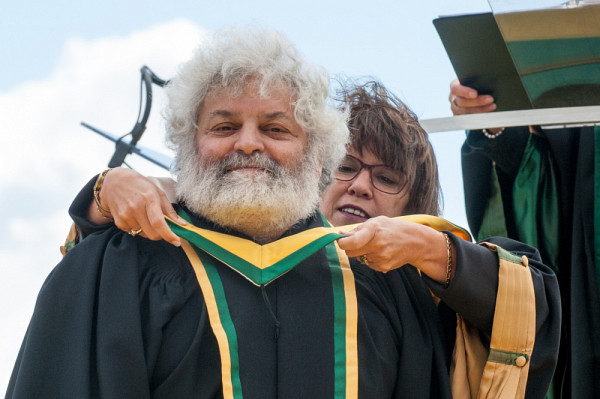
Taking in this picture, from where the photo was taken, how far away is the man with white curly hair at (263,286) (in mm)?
2625

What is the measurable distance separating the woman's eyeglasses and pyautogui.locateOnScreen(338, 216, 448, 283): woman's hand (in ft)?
3.22

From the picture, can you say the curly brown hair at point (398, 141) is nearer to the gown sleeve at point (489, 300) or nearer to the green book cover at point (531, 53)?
the green book cover at point (531, 53)

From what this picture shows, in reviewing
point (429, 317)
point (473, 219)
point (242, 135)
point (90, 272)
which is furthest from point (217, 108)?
point (473, 219)

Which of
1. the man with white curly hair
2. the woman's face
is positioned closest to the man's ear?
the man with white curly hair

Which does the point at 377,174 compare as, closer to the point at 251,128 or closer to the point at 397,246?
the point at 251,128

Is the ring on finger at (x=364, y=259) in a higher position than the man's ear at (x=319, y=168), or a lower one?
lower

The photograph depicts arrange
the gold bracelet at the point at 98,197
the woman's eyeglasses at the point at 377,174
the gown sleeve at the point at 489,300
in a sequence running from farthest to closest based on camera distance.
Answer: the woman's eyeglasses at the point at 377,174 → the gold bracelet at the point at 98,197 → the gown sleeve at the point at 489,300

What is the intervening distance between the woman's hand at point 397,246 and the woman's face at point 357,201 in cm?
88

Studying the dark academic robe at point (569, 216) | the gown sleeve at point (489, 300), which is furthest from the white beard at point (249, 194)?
the dark academic robe at point (569, 216)

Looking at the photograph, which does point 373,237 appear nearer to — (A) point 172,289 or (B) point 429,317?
(B) point 429,317

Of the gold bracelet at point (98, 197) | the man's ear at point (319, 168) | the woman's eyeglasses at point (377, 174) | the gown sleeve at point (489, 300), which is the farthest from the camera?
the woman's eyeglasses at point (377, 174)

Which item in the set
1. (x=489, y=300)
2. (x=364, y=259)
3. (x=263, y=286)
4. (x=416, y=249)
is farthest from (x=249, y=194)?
(x=489, y=300)

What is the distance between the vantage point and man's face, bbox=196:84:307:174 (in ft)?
9.93

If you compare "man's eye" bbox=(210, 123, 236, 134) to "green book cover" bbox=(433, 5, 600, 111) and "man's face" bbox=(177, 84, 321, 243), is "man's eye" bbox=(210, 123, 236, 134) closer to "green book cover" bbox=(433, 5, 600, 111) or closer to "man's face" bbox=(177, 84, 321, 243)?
"man's face" bbox=(177, 84, 321, 243)
